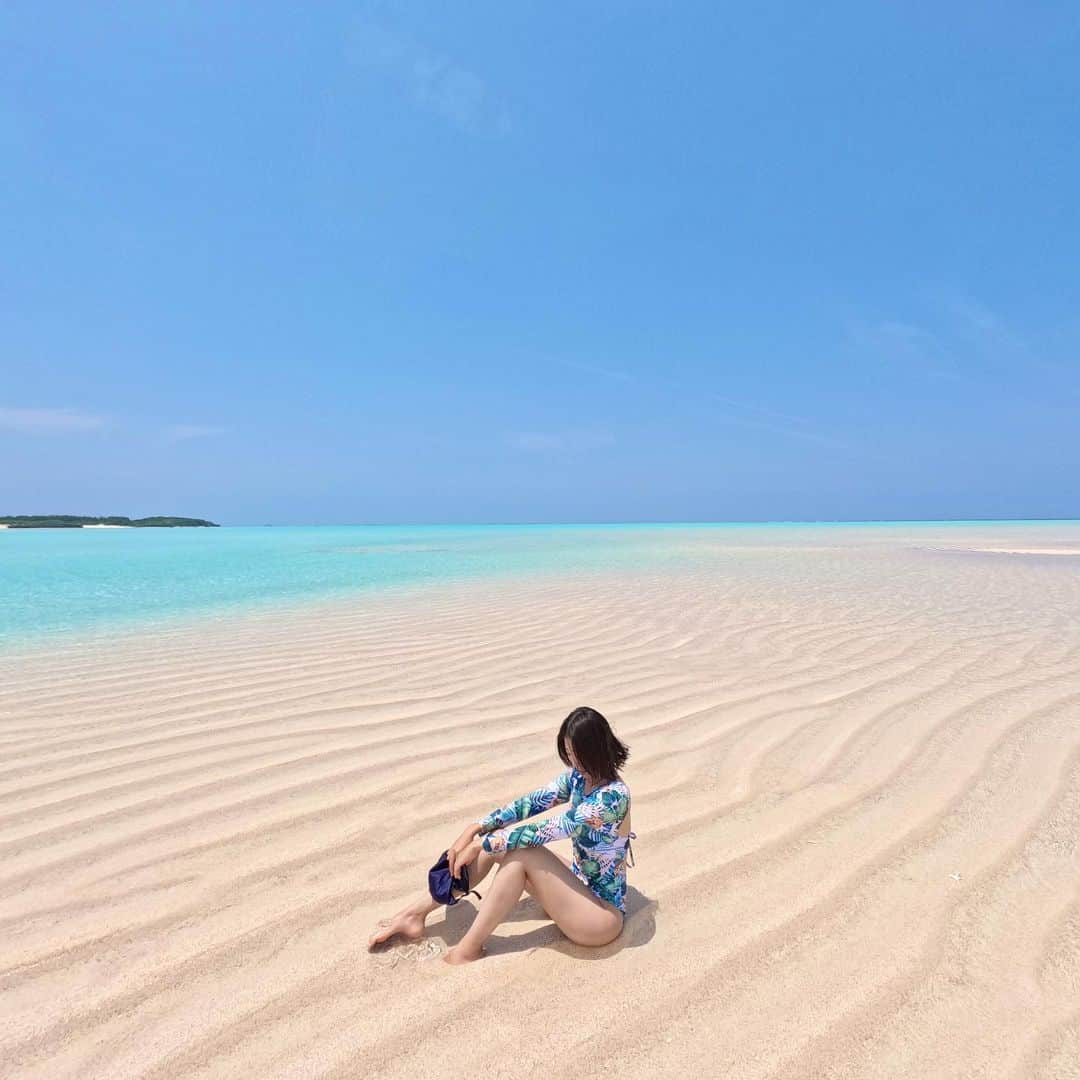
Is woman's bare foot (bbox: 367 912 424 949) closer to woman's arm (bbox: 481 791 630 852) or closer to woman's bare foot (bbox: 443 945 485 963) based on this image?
woman's bare foot (bbox: 443 945 485 963)

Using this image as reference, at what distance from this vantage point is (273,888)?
2.65m

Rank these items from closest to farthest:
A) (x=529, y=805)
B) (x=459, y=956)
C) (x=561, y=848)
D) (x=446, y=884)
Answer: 1. (x=459, y=956)
2. (x=446, y=884)
3. (x=529, y=805)
4. (x=561, y=848)

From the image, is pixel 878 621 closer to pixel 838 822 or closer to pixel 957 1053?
pixel 838 822

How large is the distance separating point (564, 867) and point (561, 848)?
32.9 inches

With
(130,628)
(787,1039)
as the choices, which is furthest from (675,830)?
(130,628)

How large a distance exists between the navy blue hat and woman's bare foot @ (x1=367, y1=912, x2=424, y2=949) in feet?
0.31

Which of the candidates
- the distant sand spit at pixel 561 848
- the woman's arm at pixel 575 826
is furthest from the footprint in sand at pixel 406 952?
the woman's arm at pixel 575 826

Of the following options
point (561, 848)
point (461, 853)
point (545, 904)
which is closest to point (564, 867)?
point (545, 904)

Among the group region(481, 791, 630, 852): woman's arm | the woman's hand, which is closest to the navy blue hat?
the woman's hand

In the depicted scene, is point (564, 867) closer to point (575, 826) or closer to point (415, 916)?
point (575, 826)

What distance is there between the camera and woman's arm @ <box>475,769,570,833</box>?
8.18 feet

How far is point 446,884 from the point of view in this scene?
93.5 inches

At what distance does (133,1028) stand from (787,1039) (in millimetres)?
1939

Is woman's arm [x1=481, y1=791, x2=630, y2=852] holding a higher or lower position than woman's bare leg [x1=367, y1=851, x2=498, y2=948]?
higher
